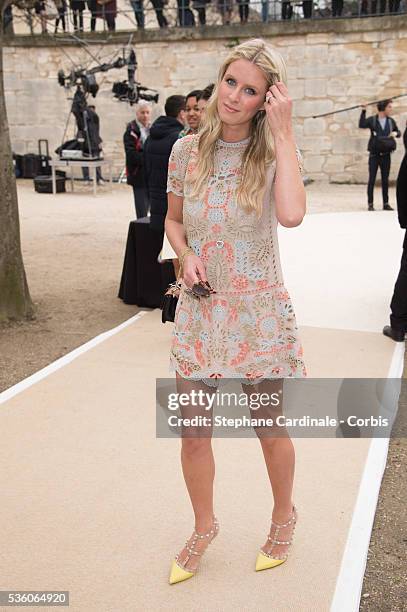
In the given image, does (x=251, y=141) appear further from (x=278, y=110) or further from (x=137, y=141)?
(x=137, y=141)

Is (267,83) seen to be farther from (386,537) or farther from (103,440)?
Result: (103,440)

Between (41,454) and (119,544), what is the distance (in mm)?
840

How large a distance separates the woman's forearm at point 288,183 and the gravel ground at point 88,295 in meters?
1.35

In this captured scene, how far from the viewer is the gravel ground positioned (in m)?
2.51

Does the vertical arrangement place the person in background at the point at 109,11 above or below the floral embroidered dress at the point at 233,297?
above

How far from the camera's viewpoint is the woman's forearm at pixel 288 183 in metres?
1.92

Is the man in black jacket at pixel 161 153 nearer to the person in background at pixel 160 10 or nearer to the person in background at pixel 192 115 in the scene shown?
the person in background at pixel 192 115

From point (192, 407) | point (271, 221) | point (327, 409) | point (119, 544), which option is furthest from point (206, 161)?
point (327, 409)

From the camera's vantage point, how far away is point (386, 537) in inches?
103

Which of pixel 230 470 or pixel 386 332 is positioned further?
pixel 386 332

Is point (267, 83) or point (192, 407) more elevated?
point (267, 83)

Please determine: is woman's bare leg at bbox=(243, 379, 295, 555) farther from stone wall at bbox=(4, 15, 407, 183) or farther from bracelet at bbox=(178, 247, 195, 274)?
stone wall at bbox=(4, 15, 407, 183)

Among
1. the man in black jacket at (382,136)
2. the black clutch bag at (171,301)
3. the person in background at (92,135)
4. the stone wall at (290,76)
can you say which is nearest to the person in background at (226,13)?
the stone wall at (290,76)

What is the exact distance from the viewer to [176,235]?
2180 mm
